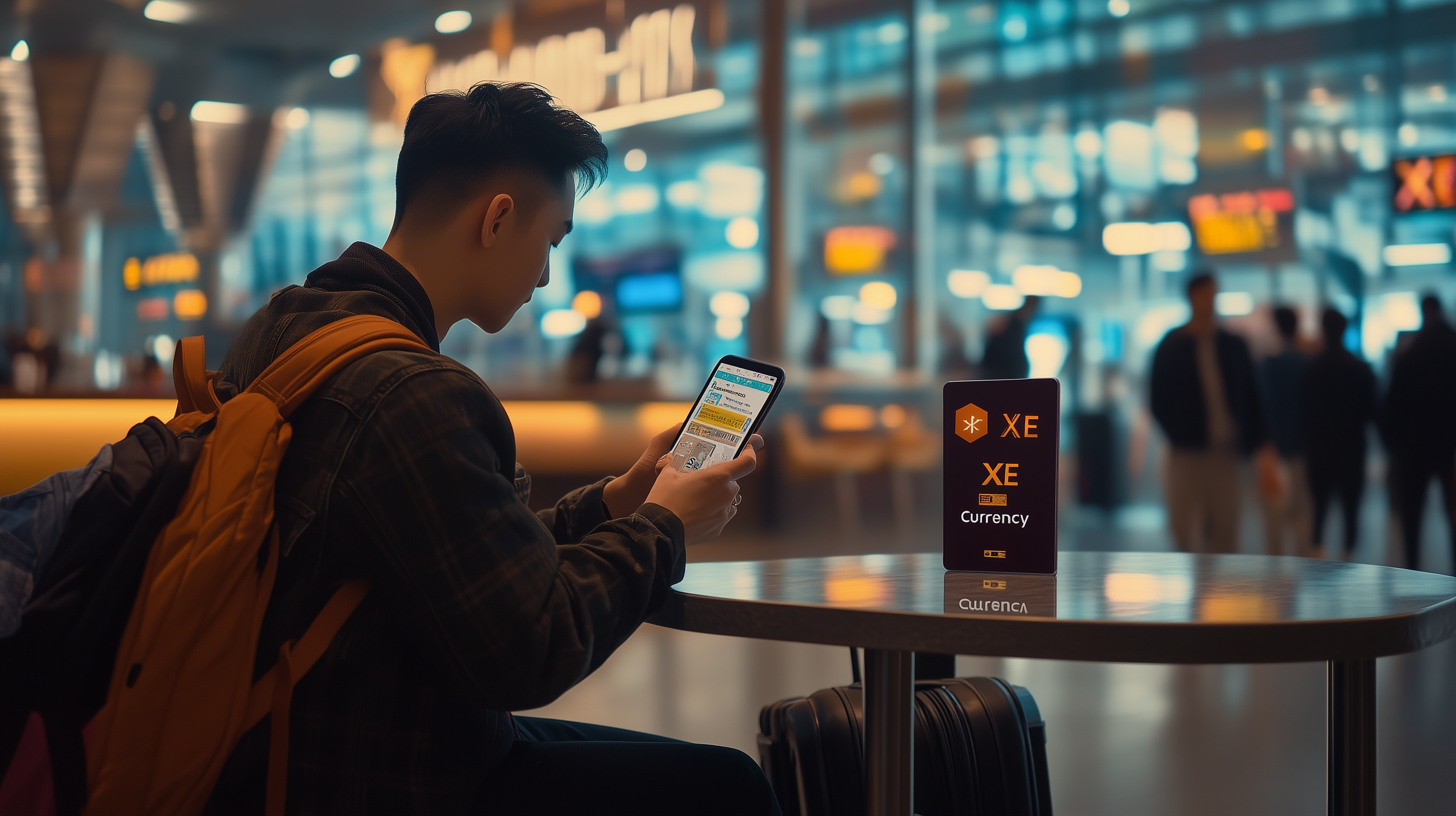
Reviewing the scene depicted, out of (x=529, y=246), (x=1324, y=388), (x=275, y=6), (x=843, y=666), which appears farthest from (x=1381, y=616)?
(x=275, y=6)

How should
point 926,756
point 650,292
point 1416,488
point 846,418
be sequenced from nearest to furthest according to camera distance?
1. point 926,756
2. point 1416,488
3. point 846,418
4. point 650,292

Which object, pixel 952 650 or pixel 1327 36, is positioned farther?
pixel 1327 36

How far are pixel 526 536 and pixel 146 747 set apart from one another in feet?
1.06

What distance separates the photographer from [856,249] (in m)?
7.80

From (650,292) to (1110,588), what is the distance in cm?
727

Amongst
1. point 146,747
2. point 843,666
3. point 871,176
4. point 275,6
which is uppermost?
point 275,6

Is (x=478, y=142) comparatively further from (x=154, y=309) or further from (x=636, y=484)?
(x=154, y=309)

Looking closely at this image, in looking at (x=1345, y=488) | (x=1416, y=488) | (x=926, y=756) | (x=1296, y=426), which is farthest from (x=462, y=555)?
(x=1296, y=426)

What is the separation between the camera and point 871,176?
790 cm

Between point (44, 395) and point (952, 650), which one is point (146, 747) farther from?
point (44, 395)

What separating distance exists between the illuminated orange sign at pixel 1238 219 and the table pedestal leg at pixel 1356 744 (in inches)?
254

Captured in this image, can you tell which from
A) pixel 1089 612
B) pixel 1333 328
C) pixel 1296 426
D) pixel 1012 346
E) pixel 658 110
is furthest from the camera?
pixel 658 110

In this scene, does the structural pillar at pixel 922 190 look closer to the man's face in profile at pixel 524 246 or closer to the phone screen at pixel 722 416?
the phone screen at pixel 722 416

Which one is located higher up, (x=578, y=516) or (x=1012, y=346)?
(x=1012, y=346)
